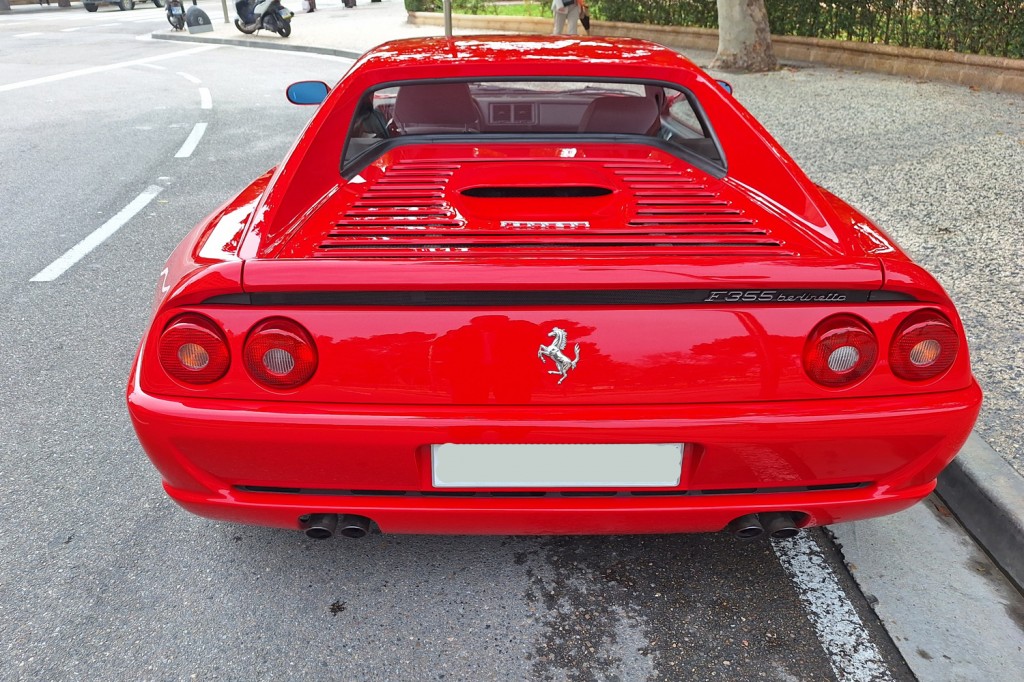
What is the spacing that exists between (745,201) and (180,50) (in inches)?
779

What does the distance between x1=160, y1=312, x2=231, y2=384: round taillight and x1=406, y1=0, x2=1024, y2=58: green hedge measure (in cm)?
1121

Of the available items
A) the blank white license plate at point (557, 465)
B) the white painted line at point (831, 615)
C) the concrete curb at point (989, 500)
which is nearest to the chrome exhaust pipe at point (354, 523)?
the blank white license plate at point (557, 465)

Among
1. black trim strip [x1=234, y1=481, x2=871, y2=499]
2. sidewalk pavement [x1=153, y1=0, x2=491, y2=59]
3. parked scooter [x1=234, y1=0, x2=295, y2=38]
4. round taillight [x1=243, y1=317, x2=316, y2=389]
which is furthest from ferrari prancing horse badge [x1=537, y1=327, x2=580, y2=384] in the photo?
parked scooter [x1=234, y1=0, x2=295, y2=38]

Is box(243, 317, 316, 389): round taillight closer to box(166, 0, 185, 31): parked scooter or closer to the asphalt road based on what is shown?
the asphalt road

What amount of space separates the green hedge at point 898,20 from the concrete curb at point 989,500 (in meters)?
9.44

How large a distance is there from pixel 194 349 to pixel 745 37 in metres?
11.5

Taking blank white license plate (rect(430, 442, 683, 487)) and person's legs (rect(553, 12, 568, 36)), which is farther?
→ person's legs (rect(553, 12, 568, 36))

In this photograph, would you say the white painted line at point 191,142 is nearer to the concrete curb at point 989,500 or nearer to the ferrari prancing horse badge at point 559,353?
the ferrari prancing horse badge at point 559,353

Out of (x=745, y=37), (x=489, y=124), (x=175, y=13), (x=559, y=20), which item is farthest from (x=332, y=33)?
(x=489, y=124)

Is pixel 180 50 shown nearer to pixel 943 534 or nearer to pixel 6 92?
pixel 6 92

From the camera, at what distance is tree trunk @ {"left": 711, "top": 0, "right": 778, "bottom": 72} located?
1155 centimetres

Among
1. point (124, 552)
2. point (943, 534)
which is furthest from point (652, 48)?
point (124, 552)

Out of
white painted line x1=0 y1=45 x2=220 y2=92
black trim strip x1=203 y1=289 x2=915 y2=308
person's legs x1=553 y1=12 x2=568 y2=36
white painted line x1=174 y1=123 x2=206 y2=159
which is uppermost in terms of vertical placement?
black trim strip x1=203 y1=289 x2=915 y2=308

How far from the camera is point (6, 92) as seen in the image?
1245 cm
